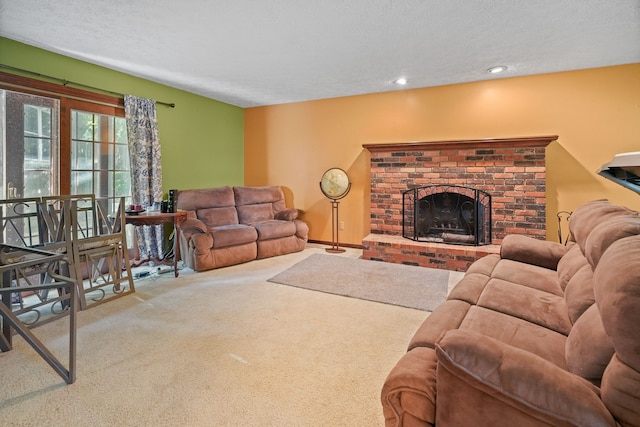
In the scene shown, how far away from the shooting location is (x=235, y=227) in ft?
14.6

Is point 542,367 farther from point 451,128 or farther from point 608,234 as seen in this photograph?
point 451,128

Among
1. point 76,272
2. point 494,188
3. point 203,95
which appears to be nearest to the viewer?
point 76,272

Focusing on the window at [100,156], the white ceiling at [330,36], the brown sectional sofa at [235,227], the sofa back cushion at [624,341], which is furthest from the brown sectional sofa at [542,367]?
the window at [100,156]

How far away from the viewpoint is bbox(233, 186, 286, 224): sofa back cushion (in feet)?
16.5

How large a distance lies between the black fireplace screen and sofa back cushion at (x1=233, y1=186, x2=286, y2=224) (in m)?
2.08

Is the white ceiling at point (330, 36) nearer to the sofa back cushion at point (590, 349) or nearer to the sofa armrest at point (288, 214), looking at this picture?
the sofa armrest at point (288, 214)

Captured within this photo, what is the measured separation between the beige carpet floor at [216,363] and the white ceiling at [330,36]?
7.84 feet

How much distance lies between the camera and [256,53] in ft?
11.0

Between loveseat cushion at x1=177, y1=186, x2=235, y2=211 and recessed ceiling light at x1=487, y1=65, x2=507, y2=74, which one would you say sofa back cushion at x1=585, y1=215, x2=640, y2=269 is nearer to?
recessed ceiling light at x1=487, y1=65, x2=507, y2=74

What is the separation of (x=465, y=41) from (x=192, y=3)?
2.38m

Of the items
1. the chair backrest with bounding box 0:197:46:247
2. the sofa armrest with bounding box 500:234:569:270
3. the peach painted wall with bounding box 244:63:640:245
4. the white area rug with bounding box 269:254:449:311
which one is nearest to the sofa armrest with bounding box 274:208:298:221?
the peach painted wall with bounding box 244:63:640:245

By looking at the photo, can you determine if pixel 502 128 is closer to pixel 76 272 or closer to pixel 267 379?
pixel 267 379

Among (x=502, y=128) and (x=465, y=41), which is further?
(x=502, y=128)

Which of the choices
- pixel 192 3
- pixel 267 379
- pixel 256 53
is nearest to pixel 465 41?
pixel 256 53
